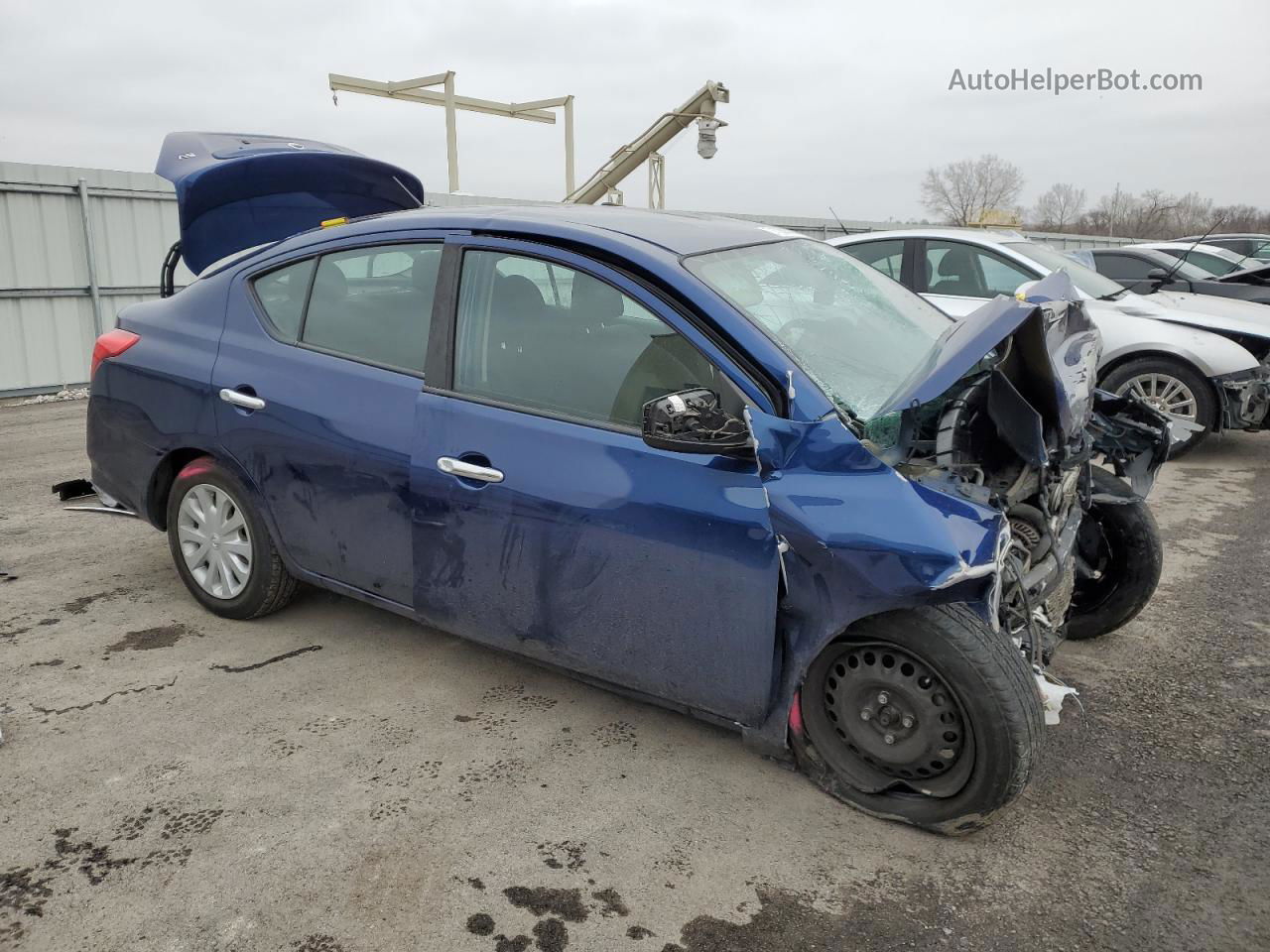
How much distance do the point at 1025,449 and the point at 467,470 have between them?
1.66 meters

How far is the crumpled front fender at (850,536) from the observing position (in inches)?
93.7

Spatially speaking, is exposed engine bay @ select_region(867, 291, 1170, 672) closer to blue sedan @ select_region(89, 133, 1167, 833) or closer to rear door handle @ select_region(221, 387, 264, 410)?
blue sedan @ select_region(89, 133, 1167, 833)

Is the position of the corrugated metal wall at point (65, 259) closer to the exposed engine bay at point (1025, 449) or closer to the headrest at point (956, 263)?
the headrest at point (956, 263)

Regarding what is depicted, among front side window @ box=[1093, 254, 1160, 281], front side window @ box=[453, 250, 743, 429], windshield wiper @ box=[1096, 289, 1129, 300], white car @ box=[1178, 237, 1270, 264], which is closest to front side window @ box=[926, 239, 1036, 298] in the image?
windshield wiper @ box=[1096, 289, 1129, 300]

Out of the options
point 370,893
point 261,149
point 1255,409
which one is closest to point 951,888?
point 370,893

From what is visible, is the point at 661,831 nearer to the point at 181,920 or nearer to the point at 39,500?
the point at 181,920

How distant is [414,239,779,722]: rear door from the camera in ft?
8.54

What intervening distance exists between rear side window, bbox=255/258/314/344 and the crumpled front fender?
1.93m

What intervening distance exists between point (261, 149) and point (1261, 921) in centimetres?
467

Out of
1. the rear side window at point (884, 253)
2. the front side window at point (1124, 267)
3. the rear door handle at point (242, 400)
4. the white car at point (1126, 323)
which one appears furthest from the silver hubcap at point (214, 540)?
the front side window at point (1124, 267)

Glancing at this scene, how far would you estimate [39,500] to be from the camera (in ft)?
18.9

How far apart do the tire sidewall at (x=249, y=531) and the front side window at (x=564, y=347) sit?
1.18 m

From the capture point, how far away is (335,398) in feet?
10.9

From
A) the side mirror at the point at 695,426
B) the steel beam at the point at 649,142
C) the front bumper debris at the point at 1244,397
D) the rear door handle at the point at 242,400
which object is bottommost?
the front bumper debris at the point at 1244,397
